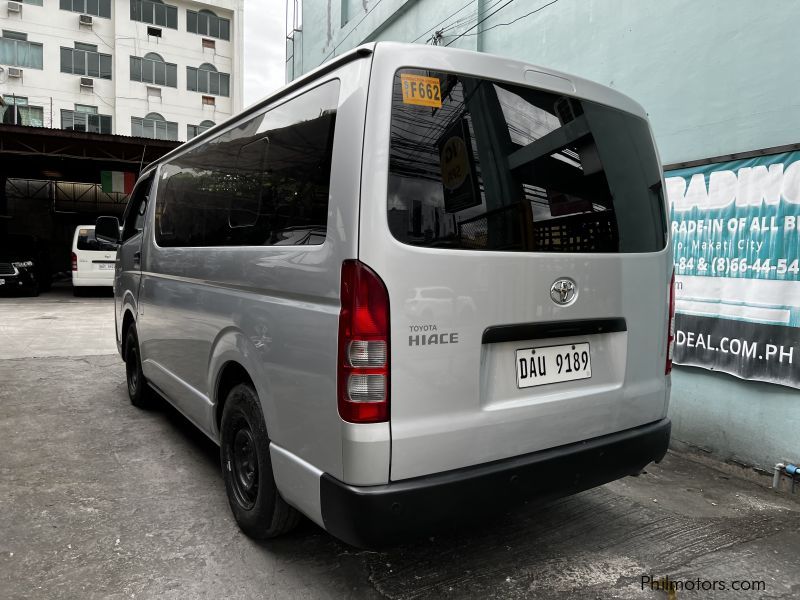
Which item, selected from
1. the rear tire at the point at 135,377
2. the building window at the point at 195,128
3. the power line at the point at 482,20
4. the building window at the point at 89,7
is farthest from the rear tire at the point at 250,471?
the building window at the point at 89,7

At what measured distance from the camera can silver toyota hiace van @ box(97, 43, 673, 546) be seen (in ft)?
6.35

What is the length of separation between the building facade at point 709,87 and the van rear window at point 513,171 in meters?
1.53

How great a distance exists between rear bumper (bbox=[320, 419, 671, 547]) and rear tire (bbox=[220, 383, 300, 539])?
1.74ft

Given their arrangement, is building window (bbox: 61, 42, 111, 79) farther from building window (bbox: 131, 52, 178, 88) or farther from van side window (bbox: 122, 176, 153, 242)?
van side window (bbox: 122, 176, 153, 242)

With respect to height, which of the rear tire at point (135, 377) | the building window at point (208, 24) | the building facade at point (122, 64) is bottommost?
the rear tire at point (135, 377)

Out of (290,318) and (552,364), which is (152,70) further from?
(552,364)

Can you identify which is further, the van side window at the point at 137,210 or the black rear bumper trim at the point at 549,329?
the van side window at the point at 137,210

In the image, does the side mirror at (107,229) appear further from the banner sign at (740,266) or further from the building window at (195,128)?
the building window at (195,128)

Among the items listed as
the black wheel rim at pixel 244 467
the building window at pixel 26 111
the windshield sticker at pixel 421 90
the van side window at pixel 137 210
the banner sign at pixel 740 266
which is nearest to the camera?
the windshield sticker at pixel 421 90

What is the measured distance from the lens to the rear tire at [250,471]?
8.13ft

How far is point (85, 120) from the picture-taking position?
27.0 m

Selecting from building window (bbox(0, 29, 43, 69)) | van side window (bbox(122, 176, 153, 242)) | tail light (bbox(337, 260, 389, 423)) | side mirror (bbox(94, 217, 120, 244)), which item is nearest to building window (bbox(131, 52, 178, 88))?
building window (bbox(0, 29, 43, 69))

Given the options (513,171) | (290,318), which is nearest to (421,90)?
(513,171)

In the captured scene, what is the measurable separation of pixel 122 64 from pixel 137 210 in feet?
90.4
